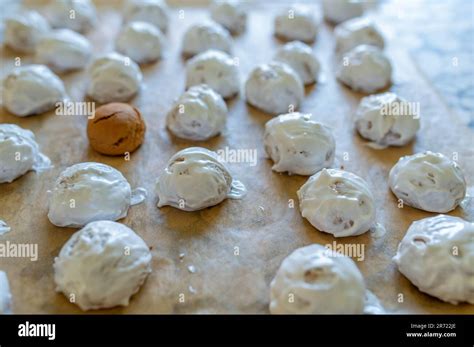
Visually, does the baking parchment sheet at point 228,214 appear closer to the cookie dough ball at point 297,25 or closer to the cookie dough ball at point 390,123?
the cookie dough ball at point 390,123

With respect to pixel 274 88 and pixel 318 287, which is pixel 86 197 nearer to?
pixel 318 287

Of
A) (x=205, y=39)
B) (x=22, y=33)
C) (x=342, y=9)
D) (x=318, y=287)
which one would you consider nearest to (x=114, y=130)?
(x=205, y=39)

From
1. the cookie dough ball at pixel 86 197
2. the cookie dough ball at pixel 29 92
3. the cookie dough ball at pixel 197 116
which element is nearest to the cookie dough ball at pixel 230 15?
the cookie dough ball at pixel 197 116

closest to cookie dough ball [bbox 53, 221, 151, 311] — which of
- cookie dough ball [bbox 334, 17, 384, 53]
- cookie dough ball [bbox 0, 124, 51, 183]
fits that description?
cookie dough ball [bbox 0, 124, 51, 183]

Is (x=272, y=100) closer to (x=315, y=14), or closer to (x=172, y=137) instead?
(x=172, y=137)

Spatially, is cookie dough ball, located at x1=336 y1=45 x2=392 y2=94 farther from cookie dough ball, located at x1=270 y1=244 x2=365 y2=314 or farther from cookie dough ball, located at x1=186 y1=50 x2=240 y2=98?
cookie dough ball, located at x1=270 y1=244 x2=365 y2=314
